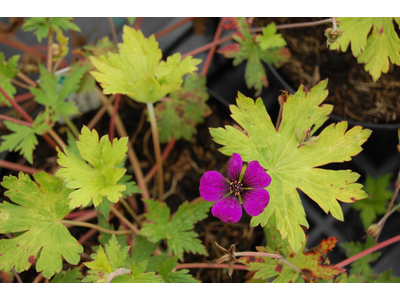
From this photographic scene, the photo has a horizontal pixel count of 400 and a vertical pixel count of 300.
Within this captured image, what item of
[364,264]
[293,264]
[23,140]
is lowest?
[364,264]

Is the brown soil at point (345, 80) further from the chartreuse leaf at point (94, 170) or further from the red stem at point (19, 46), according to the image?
the red stem at point (19, 46)

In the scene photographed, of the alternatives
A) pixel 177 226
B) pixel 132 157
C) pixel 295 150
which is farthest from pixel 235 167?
pixel 132 157

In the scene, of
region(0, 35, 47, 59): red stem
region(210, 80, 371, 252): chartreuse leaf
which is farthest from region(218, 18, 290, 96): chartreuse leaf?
region(0, 35, 47, 59): red stem

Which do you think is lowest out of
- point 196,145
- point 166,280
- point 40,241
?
point 166,280

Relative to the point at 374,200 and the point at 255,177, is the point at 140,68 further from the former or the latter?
the point at 374,200

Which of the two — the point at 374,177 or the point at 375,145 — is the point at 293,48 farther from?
the point at 374,177

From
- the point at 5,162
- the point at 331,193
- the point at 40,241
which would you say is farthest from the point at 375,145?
the point at 5,162

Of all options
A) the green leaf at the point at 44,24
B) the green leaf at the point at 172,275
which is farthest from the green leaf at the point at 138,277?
the green leaf at the point at 44,24

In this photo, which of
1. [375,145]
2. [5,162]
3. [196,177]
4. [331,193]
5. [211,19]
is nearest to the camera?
[331,193]
